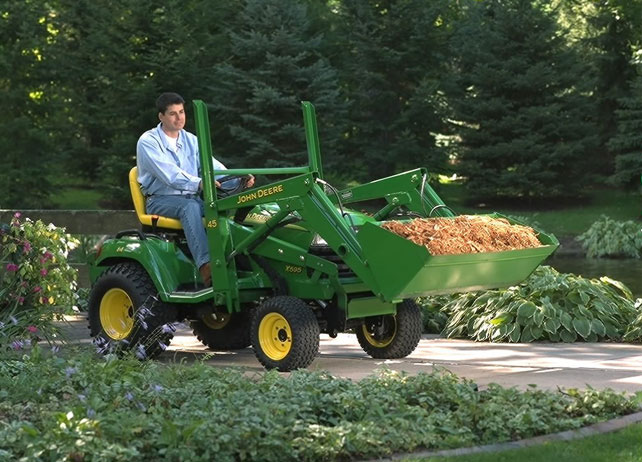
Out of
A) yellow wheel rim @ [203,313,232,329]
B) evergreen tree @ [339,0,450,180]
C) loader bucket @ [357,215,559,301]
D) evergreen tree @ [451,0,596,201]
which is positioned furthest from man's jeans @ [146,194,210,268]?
evergreen tree @ [339,0,450,180]

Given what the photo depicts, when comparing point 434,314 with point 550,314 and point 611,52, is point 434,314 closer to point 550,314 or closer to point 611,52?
point 550,314

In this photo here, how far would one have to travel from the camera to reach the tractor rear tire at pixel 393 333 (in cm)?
923

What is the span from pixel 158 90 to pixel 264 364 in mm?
26198

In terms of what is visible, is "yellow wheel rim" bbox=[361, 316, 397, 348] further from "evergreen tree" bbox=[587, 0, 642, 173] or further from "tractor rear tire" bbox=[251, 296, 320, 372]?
"evergreen tree" bbox=[587, 0, 642, 173]

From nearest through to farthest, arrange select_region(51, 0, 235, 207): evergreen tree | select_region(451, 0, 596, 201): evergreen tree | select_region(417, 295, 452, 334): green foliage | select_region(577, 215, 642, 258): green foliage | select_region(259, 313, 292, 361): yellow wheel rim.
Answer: select_region(259, 313, 292, 361): yellow wheel rim < select_region(417, 295, 452, 334): green foliage < select_region(577, 215, 642, 258): green foliage < select_region(451, 0, 596, 201): evergreen tree < select_region(51, 0, 235, 207): evergreen tree

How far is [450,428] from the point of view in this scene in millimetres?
6035

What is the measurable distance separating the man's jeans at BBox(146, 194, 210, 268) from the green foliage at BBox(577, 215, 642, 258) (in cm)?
1851

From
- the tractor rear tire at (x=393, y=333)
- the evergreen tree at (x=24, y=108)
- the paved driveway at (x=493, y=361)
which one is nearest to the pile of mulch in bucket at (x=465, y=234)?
the paved driveway at (x=493, y=361)

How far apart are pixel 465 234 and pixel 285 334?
1.44 metres

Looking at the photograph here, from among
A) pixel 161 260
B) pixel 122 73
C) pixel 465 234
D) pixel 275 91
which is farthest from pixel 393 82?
pixel 465 234

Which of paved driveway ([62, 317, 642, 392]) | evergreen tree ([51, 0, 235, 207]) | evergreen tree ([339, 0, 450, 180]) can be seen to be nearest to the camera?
paved driveway ([62, 317, 642, 392])

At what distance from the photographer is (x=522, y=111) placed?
32.1m

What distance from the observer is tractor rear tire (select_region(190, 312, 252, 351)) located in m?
10.0

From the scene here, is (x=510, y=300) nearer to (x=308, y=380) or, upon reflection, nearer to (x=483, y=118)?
(x=308, y=380)
